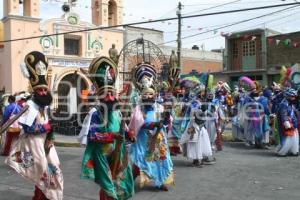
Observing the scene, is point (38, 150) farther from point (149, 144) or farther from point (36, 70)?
Result: point (149, 144)

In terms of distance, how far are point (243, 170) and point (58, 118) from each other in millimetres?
11744

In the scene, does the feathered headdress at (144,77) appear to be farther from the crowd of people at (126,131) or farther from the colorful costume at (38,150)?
the colorful costume at (38,150)

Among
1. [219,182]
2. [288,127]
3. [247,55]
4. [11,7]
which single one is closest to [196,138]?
[219,182]

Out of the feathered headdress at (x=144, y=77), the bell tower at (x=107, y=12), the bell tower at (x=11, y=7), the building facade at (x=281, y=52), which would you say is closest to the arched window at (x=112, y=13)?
the bell tower at (x=107, y=12)

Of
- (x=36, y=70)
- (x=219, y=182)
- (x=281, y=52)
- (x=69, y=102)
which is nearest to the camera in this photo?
(x=36, y=70)

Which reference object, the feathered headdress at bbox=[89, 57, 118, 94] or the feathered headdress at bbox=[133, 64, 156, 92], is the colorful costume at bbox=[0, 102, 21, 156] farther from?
the feathered headdress at bbox=[89, 57, 118, 94]

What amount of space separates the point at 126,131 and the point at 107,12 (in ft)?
79.1

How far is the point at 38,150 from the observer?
21.2 feet

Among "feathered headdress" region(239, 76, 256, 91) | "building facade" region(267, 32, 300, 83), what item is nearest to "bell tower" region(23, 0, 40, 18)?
"building facade" region(267, 32, 300, 83)

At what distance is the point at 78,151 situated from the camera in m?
13.0

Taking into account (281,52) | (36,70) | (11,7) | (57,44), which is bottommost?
(36,70)

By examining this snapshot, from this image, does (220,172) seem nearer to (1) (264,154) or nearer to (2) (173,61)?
(1) (264,154)

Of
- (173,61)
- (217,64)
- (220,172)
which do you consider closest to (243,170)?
(220,172)

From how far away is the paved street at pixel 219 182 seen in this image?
7141 millimetres
